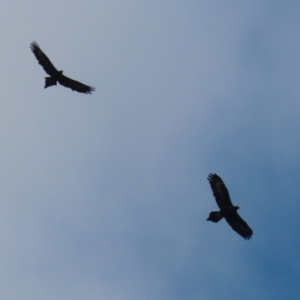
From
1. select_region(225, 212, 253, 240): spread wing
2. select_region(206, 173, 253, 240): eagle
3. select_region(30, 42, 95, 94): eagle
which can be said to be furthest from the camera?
select_region(30, 42, 95, 94): eagle

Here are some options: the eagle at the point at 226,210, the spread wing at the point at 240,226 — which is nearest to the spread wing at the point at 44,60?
the eagle at the point at 226,210

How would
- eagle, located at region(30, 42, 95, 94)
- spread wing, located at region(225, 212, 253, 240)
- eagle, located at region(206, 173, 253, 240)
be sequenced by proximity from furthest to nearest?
eagle, located at region(30, 42, 95, 94)
spread wing, located at region(225, 212, 253, 240)
eagle, located at region(206, 173, 253, 240)

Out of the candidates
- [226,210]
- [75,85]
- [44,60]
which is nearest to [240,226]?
[226,210]

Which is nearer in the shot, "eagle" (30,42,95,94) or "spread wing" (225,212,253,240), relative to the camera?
"spread wing" (225,212,253,240)

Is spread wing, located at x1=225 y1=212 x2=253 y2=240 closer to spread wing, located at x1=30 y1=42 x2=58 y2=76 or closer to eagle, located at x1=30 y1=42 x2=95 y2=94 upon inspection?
eagle, located at x1=30 y1=42 x2=95 y2=94

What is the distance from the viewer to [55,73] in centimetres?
3175

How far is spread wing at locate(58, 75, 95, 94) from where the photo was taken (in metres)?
32.2

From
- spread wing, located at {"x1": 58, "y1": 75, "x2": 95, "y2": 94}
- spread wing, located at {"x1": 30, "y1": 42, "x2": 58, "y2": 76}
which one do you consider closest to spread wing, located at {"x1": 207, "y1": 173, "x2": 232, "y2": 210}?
spread wing, located at {"x1": 58, "y1": 75, "x2": 95, "y2": 94}

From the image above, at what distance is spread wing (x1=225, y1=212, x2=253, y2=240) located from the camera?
2813 cm

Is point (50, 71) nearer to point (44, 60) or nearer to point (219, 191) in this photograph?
point (44, 60)

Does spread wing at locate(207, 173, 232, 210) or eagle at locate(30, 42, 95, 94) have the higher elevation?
eagle at locate(30, 42, 95, 94)

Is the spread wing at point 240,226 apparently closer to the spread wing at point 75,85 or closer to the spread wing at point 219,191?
the spread wing at point 219,191

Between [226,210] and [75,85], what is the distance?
39.3 feet

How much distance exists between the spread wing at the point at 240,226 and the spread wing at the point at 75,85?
11.6m
